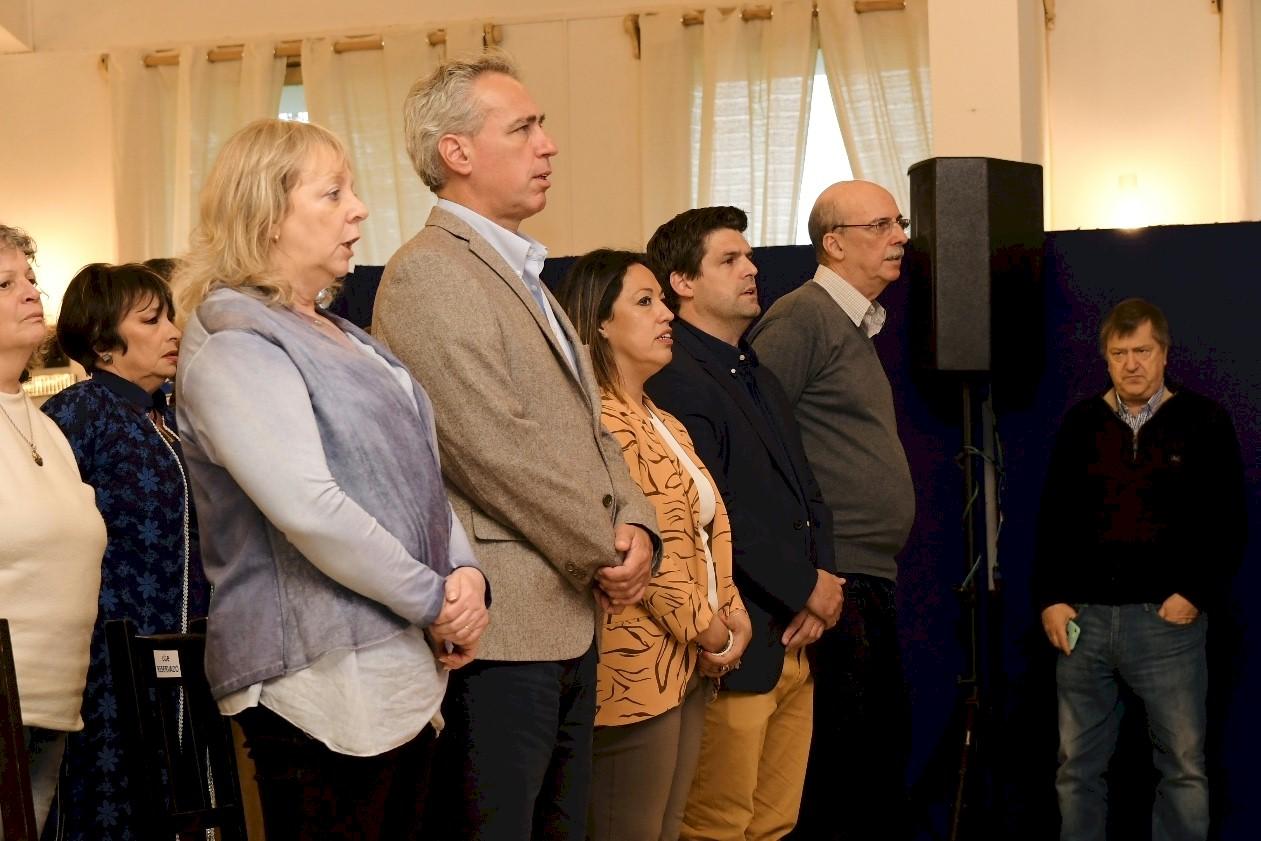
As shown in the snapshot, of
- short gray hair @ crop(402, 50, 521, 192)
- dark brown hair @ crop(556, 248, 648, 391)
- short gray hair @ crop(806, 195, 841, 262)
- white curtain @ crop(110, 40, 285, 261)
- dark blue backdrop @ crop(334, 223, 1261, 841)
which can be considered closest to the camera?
short gray hair @ crop(402, 50, 521, 192)

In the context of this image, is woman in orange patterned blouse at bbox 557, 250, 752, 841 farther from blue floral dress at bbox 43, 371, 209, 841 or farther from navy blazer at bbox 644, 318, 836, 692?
blue floral dress at bbox 43, 371, 209, 841

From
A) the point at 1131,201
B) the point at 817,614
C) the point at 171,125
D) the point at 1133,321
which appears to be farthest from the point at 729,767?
the point at 171,125

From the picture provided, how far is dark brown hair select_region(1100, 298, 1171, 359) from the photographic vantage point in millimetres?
3586

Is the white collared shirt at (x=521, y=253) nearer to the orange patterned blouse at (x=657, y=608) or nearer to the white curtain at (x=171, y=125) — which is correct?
the orange patterned blouse at (x=657, y=608)

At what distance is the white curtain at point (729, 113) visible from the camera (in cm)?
629

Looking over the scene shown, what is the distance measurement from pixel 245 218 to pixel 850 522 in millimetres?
1744

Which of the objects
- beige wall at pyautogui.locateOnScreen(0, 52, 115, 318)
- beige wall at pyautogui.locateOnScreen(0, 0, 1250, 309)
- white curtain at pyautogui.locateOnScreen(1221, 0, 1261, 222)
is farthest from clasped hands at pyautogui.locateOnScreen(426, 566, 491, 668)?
A: beige wall at pyautogui.locateOnScreen(0, 52, 115, 318)

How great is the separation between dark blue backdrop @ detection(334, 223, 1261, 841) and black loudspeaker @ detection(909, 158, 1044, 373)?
0.05 metres

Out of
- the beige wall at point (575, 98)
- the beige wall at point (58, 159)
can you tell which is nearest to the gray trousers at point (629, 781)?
the beige wall at point (575, 98)

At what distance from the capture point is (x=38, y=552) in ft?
6.95

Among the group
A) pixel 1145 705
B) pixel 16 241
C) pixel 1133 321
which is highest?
pixel 16 241

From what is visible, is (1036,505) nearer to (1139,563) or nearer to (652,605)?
(1139,563)

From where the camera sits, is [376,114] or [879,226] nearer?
[879,226]

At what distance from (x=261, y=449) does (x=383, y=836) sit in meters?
0.49
